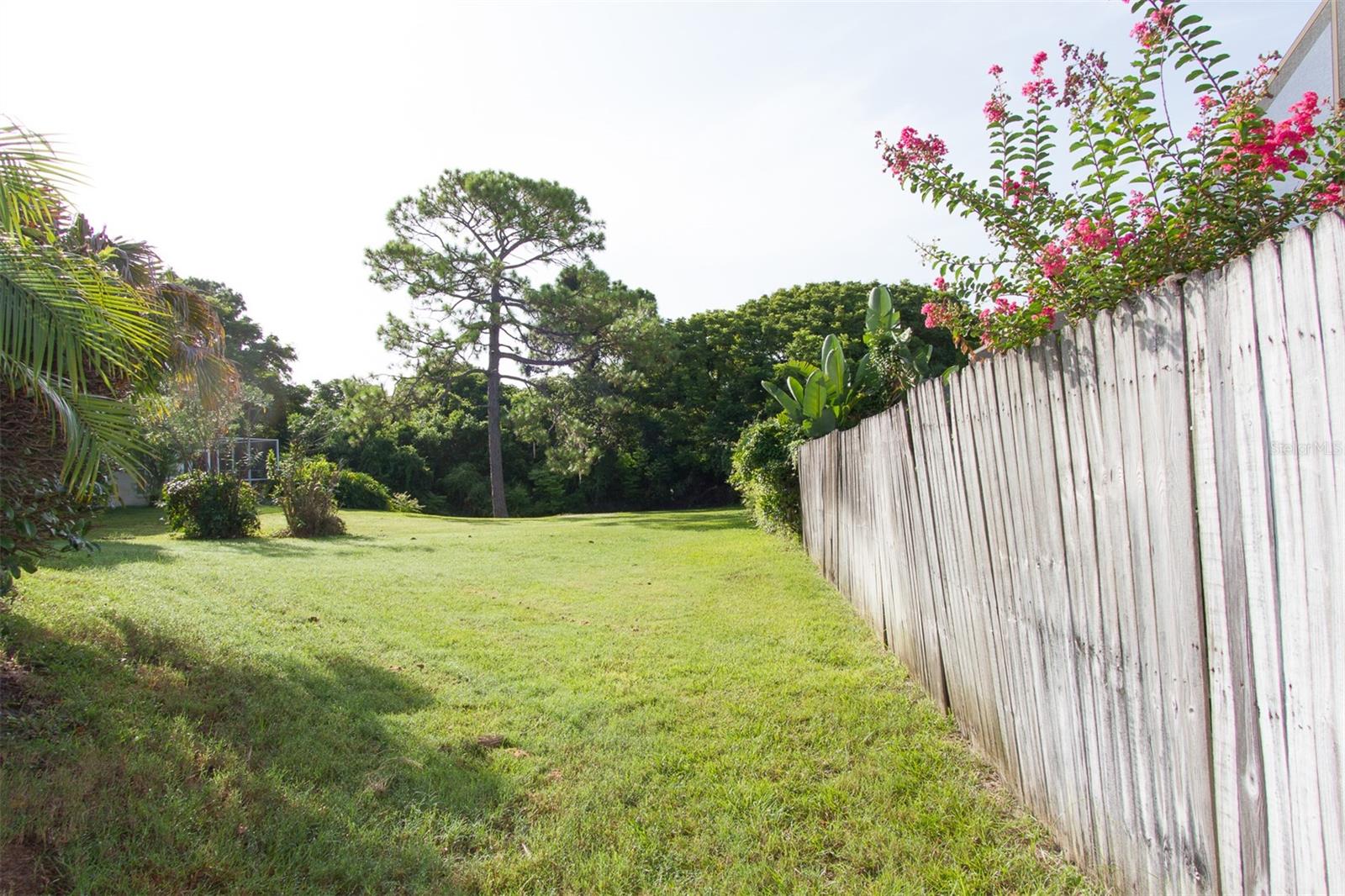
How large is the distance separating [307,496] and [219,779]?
1283 centimetres

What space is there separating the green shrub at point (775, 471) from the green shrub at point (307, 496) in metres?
8.35

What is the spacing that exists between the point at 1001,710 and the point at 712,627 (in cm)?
332

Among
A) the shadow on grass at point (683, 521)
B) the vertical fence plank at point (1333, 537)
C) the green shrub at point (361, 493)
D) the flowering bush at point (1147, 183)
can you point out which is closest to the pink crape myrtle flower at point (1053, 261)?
the flowering bush at point (1147, 183)

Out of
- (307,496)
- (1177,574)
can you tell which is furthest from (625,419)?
(1177,574)

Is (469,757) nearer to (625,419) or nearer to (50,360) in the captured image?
(50,360)

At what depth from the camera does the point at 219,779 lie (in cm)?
305

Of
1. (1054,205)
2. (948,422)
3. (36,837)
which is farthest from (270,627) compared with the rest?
(1054,205)

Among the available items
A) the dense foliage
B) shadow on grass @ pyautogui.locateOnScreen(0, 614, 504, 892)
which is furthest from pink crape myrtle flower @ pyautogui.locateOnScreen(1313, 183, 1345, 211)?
the dense foliage

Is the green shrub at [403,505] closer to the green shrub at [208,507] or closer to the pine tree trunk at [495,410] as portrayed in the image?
the pine tree trunk at [495,410]

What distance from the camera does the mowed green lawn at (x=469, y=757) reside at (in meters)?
2.58

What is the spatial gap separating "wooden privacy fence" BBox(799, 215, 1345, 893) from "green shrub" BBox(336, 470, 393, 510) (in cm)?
2467

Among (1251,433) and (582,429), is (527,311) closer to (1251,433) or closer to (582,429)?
(582,429)

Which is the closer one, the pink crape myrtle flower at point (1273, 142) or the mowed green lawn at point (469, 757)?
the pink crape myrtle flower at point (1273, 142)

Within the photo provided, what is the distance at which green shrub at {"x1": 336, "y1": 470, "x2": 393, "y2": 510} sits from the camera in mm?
24875
